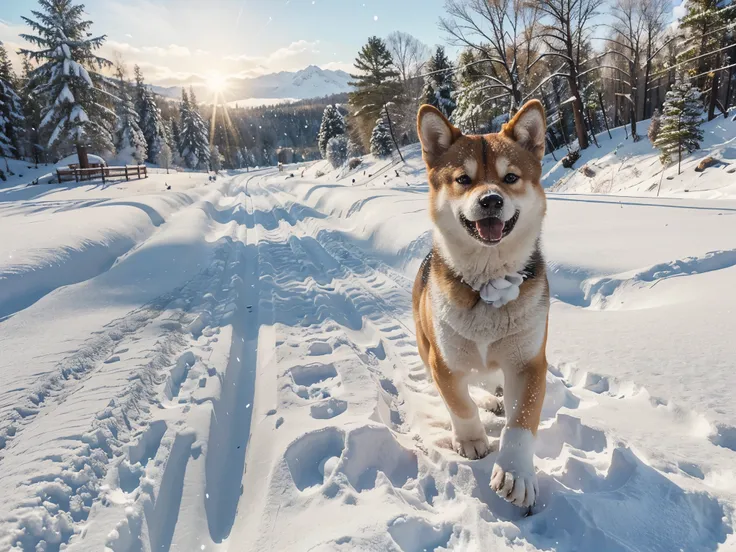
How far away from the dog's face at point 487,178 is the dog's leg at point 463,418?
0.94m

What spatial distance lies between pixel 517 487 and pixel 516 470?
0.28 feet

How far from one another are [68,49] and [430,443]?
38081mm

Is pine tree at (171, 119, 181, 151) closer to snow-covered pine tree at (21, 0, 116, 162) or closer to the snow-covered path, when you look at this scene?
snow-covered pine tree at (21, 0, 116, 162)

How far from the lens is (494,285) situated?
7.80 ft

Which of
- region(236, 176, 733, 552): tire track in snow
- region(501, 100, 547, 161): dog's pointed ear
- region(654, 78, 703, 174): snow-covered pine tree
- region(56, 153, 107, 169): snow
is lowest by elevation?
region(236, 176, 733, 552): tire track in snow

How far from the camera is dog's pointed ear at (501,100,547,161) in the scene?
8.89ft

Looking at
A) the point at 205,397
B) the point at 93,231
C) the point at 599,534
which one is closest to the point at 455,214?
the point at 599,534

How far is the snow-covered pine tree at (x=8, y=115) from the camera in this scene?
37.1 m

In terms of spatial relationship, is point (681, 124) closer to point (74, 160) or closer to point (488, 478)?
point (488, 478)

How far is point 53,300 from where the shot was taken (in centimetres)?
574

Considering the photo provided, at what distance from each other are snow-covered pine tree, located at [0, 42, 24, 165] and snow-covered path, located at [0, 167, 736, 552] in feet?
151

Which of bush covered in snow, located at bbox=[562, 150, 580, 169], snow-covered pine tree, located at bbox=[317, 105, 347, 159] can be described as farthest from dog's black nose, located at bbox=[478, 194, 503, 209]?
snow-covered pine tree, located at bbox=[317, 105, 347, 159]

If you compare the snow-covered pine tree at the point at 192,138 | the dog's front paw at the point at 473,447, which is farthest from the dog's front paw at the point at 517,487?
the snow-covered pine tree at the point at 192,138

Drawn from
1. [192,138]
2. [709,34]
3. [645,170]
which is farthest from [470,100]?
[192,138]
